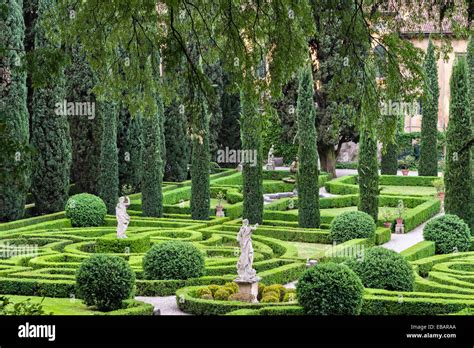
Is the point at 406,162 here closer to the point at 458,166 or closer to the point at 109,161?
the point at 458,166

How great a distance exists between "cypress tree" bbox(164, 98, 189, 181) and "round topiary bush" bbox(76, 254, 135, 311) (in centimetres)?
2063

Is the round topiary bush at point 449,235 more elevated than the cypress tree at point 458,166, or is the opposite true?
the cypress tree at point 458,166

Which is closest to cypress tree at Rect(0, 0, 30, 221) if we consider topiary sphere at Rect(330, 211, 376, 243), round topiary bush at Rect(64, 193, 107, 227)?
round topiary bush at Rect(64, 193, 107, 227)

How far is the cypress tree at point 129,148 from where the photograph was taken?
3722cm

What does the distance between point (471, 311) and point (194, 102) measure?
6373 mm

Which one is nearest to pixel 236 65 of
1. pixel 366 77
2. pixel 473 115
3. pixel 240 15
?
pixel 240 15

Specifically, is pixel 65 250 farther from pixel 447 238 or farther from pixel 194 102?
pixel 194 102

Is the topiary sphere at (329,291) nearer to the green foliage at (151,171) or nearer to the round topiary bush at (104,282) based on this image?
the round topiary bush at (104,282)

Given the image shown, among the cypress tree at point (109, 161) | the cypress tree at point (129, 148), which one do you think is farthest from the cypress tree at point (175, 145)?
the cypress tree at point (109, 161)

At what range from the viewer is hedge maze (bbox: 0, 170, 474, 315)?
20.5 metres

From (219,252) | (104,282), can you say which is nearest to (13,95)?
(219,252)

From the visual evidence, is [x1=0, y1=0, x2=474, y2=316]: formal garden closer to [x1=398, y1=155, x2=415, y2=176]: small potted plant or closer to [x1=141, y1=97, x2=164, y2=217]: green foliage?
[x1=141, y1=97, x2=164, y2=217]: green foliage

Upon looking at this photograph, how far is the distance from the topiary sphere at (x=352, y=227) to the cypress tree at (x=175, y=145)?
12292 mm
